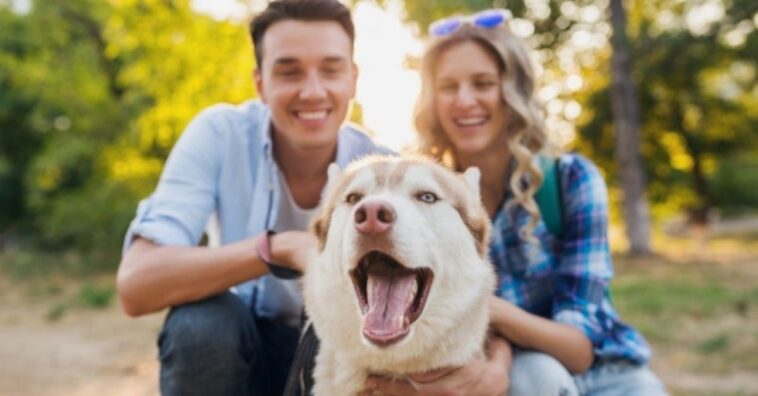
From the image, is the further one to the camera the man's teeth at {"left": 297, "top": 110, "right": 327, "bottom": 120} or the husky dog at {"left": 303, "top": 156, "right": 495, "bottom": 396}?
the man's teeth at {"left": 297, "top": 110, "right": 327, "bottom": 120}

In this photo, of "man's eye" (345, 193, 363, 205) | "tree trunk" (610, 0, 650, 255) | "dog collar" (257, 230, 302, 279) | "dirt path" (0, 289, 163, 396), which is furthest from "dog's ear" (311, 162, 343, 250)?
"tree trunk" (610, 0, 650, 255)

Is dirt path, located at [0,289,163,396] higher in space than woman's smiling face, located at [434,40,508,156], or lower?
lower

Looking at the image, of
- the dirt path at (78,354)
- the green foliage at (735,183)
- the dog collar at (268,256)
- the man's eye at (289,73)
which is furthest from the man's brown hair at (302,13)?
the green foliage at (735,183)

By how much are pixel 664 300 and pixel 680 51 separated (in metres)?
6.70

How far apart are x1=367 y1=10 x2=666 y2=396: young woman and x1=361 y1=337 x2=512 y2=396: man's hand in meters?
0.14

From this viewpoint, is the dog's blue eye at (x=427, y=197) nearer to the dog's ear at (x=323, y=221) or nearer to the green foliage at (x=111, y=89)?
the dog's ear at (x=323, y=221)

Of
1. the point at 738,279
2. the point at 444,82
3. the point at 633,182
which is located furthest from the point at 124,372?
the point at 633,182

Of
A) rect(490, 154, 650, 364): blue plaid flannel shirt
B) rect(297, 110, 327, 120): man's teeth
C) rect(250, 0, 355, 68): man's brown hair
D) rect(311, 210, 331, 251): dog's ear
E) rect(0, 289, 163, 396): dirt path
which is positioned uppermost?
rect(250, 0, 355, 68): man's brown hair

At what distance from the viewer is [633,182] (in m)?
13.6

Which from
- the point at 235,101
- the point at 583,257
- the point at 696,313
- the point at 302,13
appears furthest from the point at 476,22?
the point at 235,101

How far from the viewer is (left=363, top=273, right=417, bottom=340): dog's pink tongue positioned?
2.09m

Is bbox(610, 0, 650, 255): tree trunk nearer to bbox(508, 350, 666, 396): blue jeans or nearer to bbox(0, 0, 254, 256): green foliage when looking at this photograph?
bbox(0, 0, 254, 256): green foliage

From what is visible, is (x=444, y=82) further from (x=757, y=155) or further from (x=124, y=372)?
(x=757, y=155)

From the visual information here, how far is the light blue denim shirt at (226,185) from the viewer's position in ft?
9.35
